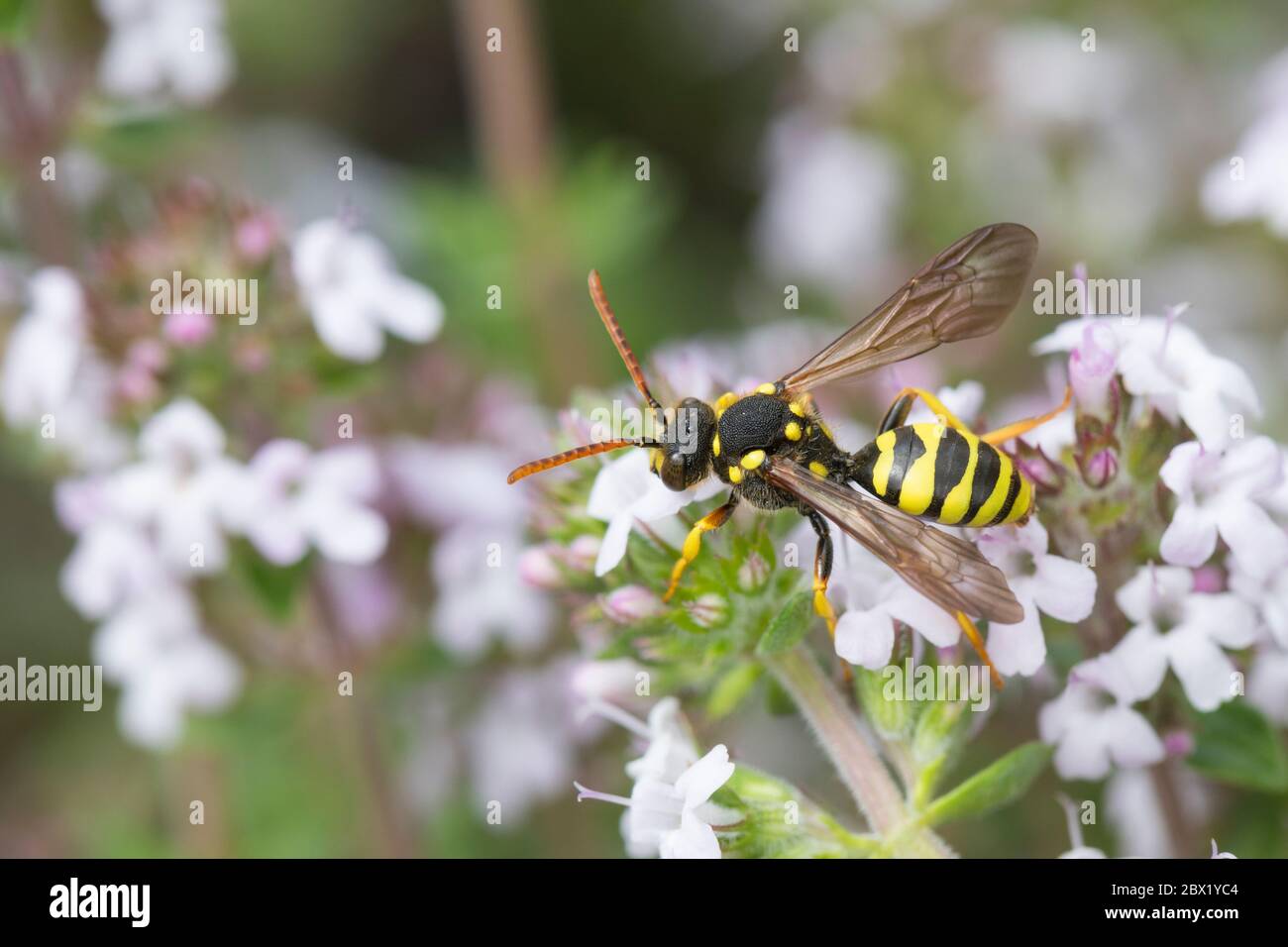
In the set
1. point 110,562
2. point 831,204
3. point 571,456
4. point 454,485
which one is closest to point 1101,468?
point 571,456

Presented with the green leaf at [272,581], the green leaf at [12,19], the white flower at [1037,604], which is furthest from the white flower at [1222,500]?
the green leaf at [12,19]

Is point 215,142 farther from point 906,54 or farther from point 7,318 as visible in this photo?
point 906,54

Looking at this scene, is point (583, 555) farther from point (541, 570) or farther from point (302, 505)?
point (302, 505)

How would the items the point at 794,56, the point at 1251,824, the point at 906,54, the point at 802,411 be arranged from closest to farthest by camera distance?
the point at 802,411
the point at 1251,824
the point at 906,54
the point at 794,56

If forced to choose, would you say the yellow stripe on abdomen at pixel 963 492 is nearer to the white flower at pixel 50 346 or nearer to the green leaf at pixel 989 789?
the green leaf at pixel 989 789

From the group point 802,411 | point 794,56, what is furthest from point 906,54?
point 802,411
